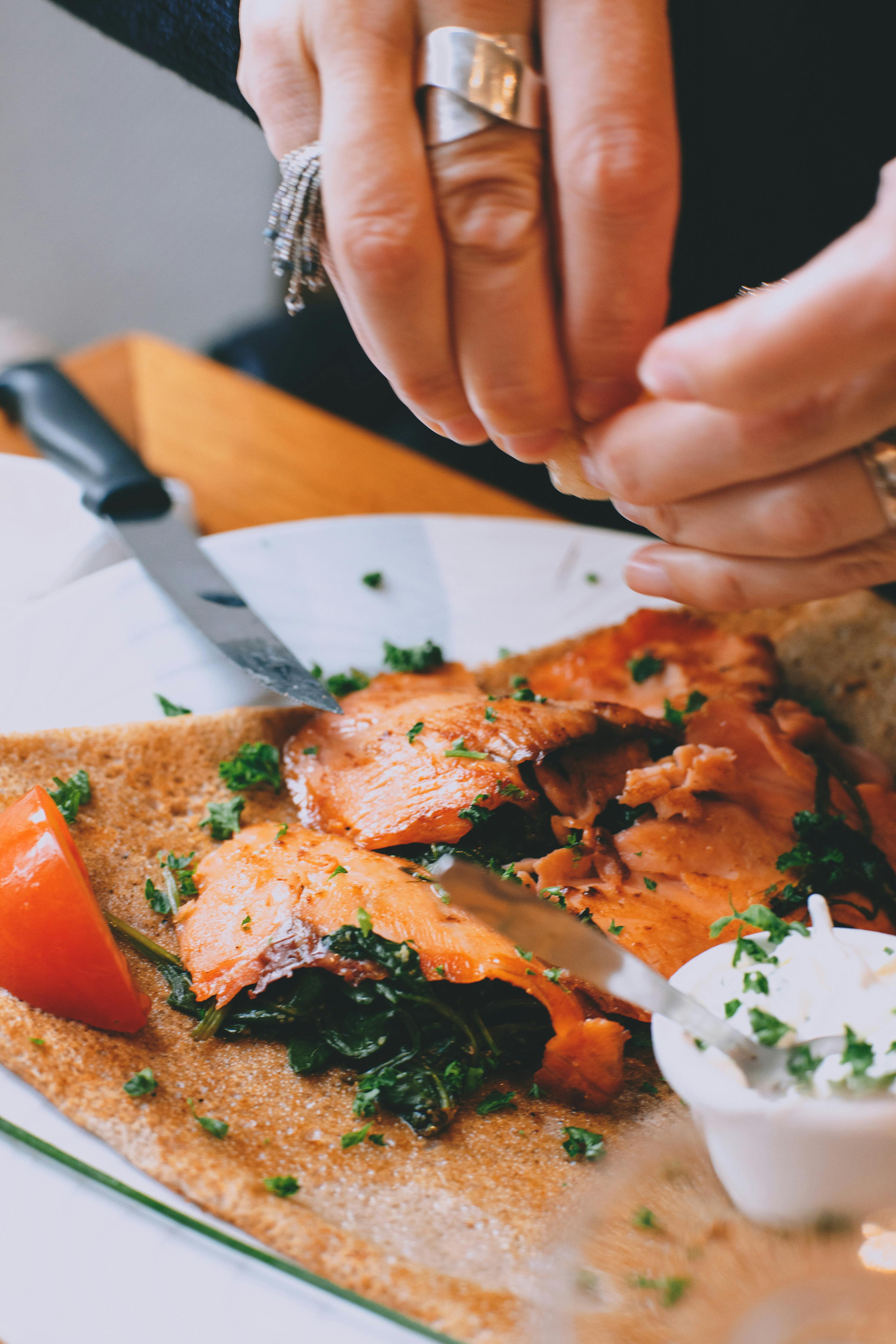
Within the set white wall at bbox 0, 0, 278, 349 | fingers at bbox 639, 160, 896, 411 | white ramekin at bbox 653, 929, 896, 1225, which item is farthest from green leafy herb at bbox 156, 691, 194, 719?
white wall at bbox 0, 0, 278, 349

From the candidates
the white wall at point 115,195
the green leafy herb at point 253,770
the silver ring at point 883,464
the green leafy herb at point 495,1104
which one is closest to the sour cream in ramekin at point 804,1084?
the green leafy herb at point 495,1104

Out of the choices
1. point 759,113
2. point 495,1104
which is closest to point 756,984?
point 495,1104

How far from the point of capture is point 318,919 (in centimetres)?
181

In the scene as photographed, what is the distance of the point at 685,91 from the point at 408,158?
201 centimetres

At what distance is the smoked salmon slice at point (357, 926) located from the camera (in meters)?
1.72

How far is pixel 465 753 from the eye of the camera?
2066 millimetres

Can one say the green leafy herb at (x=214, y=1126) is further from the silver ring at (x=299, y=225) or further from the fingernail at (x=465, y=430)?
the silver ring at (x=299, y=225)

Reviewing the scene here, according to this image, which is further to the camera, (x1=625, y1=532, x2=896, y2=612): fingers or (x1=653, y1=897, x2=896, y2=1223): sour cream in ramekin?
(x1=625, y1=532, x2=896, y2=612): fingers

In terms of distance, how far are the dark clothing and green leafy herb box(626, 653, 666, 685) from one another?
3.67ft

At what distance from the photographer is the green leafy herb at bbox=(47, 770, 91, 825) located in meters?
2.10

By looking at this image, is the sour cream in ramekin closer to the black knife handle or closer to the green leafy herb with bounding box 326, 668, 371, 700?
the green leafy herb with bounding box 326, 668, 371, 700

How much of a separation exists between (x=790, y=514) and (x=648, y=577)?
0.38 m

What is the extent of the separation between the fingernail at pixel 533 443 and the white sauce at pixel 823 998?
2.67 feet

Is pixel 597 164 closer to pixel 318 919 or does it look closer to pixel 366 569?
pixel 318 919
